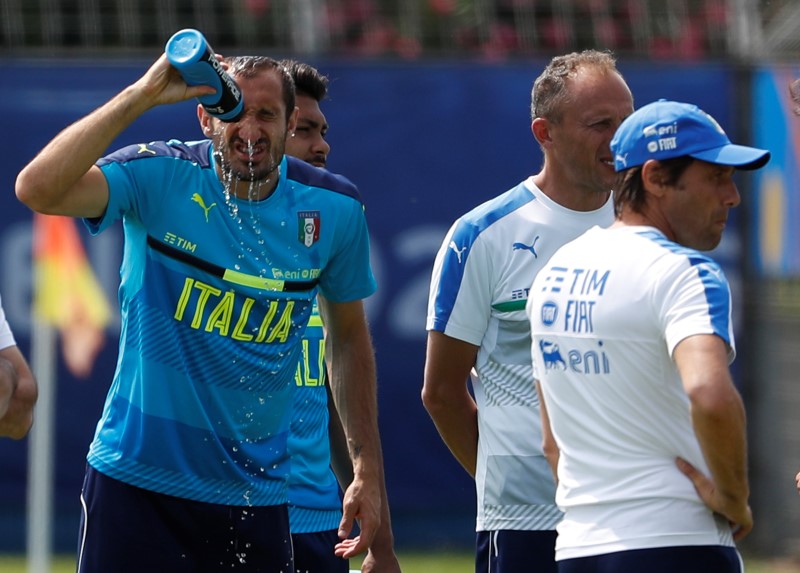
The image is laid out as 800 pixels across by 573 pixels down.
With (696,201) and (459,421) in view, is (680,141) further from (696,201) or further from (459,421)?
(459,421)

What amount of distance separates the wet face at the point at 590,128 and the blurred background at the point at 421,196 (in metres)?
4.90

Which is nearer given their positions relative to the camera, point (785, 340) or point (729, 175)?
point (729, 175)

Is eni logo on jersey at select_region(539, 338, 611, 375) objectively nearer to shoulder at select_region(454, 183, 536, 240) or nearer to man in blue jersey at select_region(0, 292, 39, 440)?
shoulder at select_region(454, 183, 536, 240)

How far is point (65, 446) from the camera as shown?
30.2ft

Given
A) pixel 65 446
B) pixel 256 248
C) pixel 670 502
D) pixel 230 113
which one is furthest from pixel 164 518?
pixel 65 446

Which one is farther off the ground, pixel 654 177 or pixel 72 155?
pixel 72 155

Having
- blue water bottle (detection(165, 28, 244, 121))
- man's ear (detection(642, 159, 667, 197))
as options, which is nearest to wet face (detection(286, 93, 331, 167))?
blue water bottle (detection(165, 28, 244, 121))

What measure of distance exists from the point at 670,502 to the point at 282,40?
751cm

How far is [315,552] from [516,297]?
123 centimetres

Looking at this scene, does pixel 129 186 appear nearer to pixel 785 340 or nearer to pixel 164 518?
pixel 164 518

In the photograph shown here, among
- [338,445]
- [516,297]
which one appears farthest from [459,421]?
[338,445]

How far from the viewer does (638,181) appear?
3.58 m

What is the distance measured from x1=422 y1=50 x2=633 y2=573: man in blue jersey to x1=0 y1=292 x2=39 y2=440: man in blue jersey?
4.30 feet

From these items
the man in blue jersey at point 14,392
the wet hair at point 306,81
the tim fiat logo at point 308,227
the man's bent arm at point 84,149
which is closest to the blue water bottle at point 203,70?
the man's bent arm at point 84,149
